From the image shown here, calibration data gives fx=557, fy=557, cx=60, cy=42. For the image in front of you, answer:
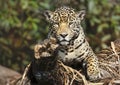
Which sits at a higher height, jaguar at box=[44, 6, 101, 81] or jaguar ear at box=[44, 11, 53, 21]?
jaguar ear at box=[44, 11, 53, 21]

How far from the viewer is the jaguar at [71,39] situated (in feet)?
17.6

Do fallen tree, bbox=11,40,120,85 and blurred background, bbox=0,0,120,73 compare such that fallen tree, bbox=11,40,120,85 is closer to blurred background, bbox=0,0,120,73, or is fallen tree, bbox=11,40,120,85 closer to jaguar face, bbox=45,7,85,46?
jaguar face, bbox=45,7,85,46

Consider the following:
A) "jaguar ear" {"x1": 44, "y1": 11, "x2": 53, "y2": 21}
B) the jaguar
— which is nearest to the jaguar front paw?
the jaguar

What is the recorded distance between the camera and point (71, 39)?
5.44 meters

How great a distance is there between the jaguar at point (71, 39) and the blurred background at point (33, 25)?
4.47 metres

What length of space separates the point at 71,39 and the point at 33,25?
480cm

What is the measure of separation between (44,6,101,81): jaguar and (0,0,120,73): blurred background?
447 centimetres

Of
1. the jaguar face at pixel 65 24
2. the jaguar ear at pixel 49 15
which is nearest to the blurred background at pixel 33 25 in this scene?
the jaguar ear at pixel 49 15

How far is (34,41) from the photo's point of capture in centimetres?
1094

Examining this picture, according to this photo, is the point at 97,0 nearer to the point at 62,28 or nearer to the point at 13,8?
the point at 13,8

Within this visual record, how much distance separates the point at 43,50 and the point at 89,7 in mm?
5302

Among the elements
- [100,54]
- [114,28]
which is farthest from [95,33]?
[100,54]

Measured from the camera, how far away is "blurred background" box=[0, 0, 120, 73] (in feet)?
34.0

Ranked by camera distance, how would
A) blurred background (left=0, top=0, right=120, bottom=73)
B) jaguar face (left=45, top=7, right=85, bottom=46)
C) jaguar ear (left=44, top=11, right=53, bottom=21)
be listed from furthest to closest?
blurred background (left=0, top=0, right=120, bottom=73) → jaguar ear (left=44, top=11, right=53, bottom=21) → jaguar face (left=45, top=7, right=85, bottom=46)
